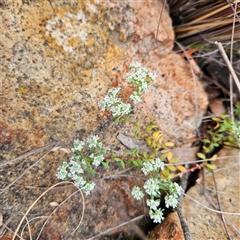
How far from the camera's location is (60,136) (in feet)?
3.54

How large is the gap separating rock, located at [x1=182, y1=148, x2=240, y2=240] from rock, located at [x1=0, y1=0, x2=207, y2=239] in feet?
0.91

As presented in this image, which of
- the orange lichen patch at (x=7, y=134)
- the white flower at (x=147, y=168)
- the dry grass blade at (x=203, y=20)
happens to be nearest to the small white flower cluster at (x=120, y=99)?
the white flower at (x=147, y=168)

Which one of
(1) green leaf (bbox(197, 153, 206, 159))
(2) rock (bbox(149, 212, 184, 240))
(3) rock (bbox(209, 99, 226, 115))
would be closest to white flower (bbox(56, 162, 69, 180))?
(2) rock (bbox(149, 212, 184, 240))

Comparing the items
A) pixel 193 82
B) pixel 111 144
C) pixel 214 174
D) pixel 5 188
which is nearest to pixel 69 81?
pixel 111 144

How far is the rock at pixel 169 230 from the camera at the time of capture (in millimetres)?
1059

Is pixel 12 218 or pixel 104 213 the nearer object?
pixel 12 218

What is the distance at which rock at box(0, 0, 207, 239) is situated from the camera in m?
0.93

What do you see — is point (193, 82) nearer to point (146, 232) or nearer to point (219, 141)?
point (219, 141)

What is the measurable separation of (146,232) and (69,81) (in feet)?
2.75

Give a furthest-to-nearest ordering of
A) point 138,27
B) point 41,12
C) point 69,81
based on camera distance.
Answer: point 138,27
point 69,81
point 41,12

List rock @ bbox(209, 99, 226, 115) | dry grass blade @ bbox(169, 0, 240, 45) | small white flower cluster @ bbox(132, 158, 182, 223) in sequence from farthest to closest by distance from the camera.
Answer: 1. rock @ bbox(209, 99, 226, 115)
2. dry grass blade @ bbox(169, 0, 240, 45)
3. small white flower cluster @ bbox(132, 158, 182, 223)

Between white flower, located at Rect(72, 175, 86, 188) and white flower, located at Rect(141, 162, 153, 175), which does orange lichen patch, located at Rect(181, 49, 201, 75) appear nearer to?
white flower, located at Rect(141, 162, 153, 175)

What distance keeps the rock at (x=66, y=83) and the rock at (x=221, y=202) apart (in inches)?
10.9

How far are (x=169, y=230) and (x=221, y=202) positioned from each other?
0.36m
